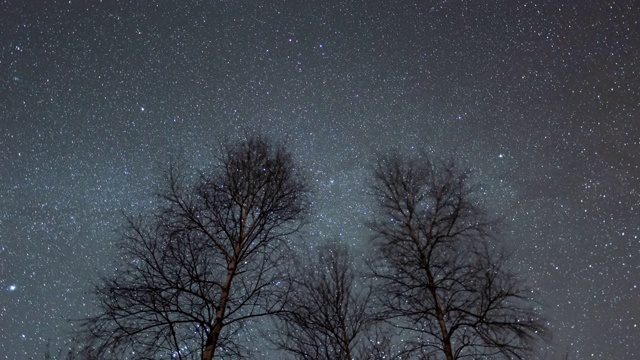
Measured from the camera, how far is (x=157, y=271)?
7.83 meters

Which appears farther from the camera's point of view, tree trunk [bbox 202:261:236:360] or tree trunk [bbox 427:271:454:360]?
tree trunk [bbox 427:271:454:360]

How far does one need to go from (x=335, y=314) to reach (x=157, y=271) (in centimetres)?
600

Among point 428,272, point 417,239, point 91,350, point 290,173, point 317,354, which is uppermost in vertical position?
point 290,173

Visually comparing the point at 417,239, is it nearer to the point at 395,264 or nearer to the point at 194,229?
the point at 395,264

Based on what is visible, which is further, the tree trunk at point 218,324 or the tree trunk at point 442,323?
the tree trunk at point 442,323

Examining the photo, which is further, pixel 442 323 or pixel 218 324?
pixel 442 323

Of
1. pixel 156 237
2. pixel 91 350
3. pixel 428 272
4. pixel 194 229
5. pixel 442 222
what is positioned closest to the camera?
pixel 91 350

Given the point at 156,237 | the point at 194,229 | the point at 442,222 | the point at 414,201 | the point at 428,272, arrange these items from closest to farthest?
1. the point at 156,237
2. the point at 194,229
3. the point at 428,272
4. the point at 442,222
5. the point at 414,201

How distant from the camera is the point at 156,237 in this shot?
8094 mm

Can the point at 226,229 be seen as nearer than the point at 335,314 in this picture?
Yes

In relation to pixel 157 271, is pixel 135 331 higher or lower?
lower

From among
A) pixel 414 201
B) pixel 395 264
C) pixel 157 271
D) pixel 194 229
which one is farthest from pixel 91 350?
pixel 414 201

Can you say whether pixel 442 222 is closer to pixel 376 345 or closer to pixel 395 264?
pixel 395 264

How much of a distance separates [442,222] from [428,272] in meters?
1.26
